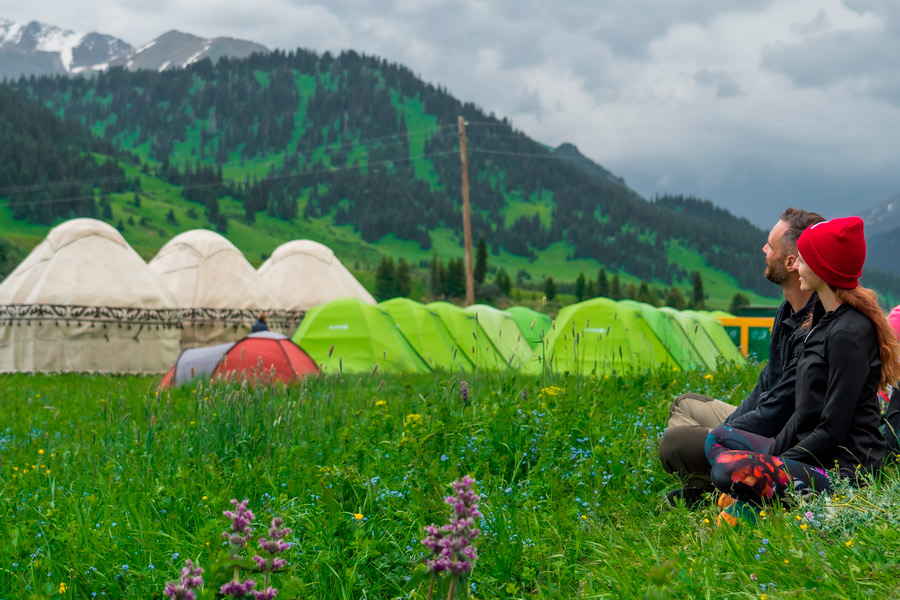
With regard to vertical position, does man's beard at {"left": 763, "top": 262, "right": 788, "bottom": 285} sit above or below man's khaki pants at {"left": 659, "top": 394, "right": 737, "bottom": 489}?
above

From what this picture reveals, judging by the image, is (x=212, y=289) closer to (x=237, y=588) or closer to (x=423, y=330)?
(x=423, y=330)

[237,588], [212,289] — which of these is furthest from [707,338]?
[237,588]

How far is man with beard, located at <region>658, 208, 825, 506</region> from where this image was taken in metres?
3.74

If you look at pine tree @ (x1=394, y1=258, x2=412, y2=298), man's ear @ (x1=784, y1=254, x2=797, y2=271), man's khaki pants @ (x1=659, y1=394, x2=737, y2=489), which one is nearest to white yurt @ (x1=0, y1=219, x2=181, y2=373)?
man's khaki pants @ (x1=659, y1=394, x2=737, y2=489)

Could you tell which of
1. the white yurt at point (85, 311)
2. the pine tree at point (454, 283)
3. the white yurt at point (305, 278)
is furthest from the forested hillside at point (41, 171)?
the white yurt at point (85, 311)

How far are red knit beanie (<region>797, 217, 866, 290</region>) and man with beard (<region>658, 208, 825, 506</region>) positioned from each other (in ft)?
1.02

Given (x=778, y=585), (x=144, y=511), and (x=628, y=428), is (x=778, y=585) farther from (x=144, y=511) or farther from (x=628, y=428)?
(x=144, y=511)

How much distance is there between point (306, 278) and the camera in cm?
2481

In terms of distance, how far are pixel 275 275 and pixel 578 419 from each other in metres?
21.5

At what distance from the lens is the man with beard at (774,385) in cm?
374

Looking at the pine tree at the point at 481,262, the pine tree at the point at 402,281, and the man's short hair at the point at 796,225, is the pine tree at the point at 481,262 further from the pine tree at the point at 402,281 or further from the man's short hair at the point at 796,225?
the man's short hair at the point at 796,225

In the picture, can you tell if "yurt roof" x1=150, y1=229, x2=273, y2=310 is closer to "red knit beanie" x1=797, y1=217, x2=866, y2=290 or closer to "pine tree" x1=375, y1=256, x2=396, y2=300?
"red knit beanie" x1=797, y1=217, x2=866, y2=290

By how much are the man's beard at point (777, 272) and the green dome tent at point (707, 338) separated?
10447 millimetres

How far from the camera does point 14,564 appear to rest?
312cm
